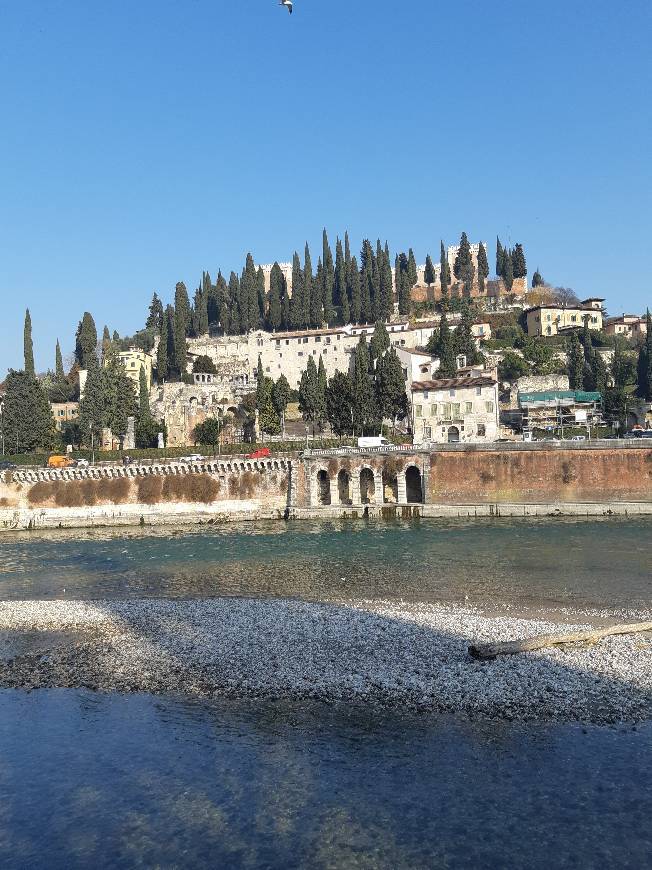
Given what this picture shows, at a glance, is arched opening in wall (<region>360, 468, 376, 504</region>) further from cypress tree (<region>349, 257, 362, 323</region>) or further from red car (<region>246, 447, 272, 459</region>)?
cypress tree (<region>349, 257, 362, 323</region>)

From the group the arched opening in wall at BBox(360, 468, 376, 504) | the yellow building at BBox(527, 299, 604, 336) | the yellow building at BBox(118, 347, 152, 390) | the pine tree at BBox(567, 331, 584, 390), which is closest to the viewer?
the arched opening in wall at BBox(360, 468, 376, 504)

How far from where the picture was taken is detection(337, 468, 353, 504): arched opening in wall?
6109 cm

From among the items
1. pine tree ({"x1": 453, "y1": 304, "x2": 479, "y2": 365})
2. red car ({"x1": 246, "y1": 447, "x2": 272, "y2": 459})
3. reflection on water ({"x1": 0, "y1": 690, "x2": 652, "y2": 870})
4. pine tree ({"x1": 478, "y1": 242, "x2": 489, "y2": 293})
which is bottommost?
reflection on water ({"x1": 0, "y1": 690, "x2": 652, "y2": 870})

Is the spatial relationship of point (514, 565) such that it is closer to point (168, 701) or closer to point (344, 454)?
point (168, 701)

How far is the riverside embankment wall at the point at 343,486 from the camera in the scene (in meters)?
53.6

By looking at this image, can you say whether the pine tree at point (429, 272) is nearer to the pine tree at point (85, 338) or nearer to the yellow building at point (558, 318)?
the yellow building at point (558, 318)

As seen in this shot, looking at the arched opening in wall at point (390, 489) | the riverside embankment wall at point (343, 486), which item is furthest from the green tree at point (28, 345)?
the arched opening in wall at point (390, 489)

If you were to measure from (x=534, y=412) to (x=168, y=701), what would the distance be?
69.0 metres

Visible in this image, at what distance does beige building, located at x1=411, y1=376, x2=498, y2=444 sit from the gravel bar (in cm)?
4131

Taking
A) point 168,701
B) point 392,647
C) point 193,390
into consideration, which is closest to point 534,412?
point 193,390

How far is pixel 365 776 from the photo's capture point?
1491cm

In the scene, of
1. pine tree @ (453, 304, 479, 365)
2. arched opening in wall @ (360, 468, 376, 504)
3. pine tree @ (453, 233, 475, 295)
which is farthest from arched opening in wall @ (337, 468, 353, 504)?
pine tree @ (453, 233, 475, 295)

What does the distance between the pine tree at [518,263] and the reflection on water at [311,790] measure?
114 m

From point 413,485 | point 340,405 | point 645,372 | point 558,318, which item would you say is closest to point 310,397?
point 340,405
